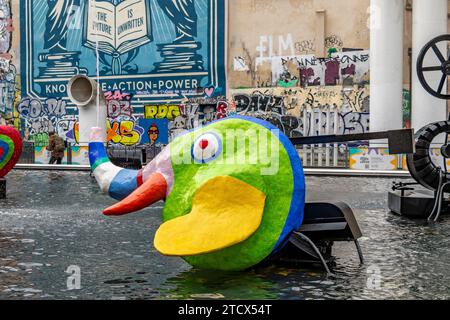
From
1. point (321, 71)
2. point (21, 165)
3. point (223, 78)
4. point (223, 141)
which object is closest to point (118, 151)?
point (21, 165)

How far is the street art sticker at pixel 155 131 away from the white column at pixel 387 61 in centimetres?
1146

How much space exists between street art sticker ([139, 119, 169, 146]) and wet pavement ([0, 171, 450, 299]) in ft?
65.6

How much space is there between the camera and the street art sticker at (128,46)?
31125mm

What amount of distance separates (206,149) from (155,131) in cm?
2562

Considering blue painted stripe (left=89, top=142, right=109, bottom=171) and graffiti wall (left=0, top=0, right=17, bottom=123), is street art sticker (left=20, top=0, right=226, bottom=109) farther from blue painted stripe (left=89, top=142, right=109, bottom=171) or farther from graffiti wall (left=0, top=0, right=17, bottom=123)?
blue painted stripe (left=89, top=142, right=109, bottom=171)

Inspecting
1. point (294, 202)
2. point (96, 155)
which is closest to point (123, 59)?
point (96, 155)

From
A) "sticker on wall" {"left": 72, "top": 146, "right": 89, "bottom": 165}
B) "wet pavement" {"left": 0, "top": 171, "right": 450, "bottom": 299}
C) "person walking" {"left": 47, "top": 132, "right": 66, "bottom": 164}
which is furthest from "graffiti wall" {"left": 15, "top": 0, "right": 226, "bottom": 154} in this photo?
"wet pavement" {"left": 0, "top": 171, "right": 450, "bottom": 299}

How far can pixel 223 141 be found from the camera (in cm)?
624

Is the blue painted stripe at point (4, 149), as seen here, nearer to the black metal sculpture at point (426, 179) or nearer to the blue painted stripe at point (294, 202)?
the black metal sculpture at point (426, 179)

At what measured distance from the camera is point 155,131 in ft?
104

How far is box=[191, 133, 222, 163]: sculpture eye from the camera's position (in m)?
6.20

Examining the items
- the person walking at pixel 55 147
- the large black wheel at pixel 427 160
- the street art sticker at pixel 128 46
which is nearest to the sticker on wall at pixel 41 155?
the person walking at pixel 55 147

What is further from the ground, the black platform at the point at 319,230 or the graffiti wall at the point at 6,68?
the graffiti wall at the point at 6,68

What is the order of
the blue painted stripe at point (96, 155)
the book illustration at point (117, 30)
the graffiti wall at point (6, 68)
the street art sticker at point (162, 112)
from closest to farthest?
the blue painted stripe at point (96, 155), the street art sticker at point (162, 112), the book illustration at point (117, 30), the graffiti wall at point (6, 68)
